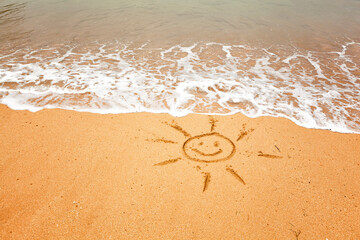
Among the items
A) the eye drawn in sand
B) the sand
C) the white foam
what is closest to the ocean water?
the white foam

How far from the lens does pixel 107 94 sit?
5.08 metres

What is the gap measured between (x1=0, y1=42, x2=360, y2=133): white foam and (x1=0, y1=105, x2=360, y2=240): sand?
0.50 metres

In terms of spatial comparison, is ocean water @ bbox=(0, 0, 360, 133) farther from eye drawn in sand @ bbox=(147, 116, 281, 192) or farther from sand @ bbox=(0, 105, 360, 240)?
eye drawn in sand @ bbox=(147, 116, 281, 192)

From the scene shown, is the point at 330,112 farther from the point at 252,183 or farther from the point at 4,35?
the point at 4,35

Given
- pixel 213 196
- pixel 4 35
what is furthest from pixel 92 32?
pixel 213 196

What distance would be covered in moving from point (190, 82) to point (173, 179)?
3071 millimetres

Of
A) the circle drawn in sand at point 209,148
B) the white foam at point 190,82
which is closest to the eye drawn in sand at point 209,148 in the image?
the circle drawn in sand at point 209,148

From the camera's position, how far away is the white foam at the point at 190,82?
463 cm

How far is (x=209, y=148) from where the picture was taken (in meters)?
3.62

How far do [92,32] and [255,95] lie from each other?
706cm

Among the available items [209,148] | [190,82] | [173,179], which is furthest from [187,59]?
[173,179]

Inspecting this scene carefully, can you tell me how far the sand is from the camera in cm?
262

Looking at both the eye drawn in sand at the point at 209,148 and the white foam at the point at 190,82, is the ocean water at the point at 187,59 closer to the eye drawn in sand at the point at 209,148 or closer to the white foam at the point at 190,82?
the white foam at the point at 190,82

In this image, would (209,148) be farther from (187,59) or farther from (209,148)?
(187,59)
